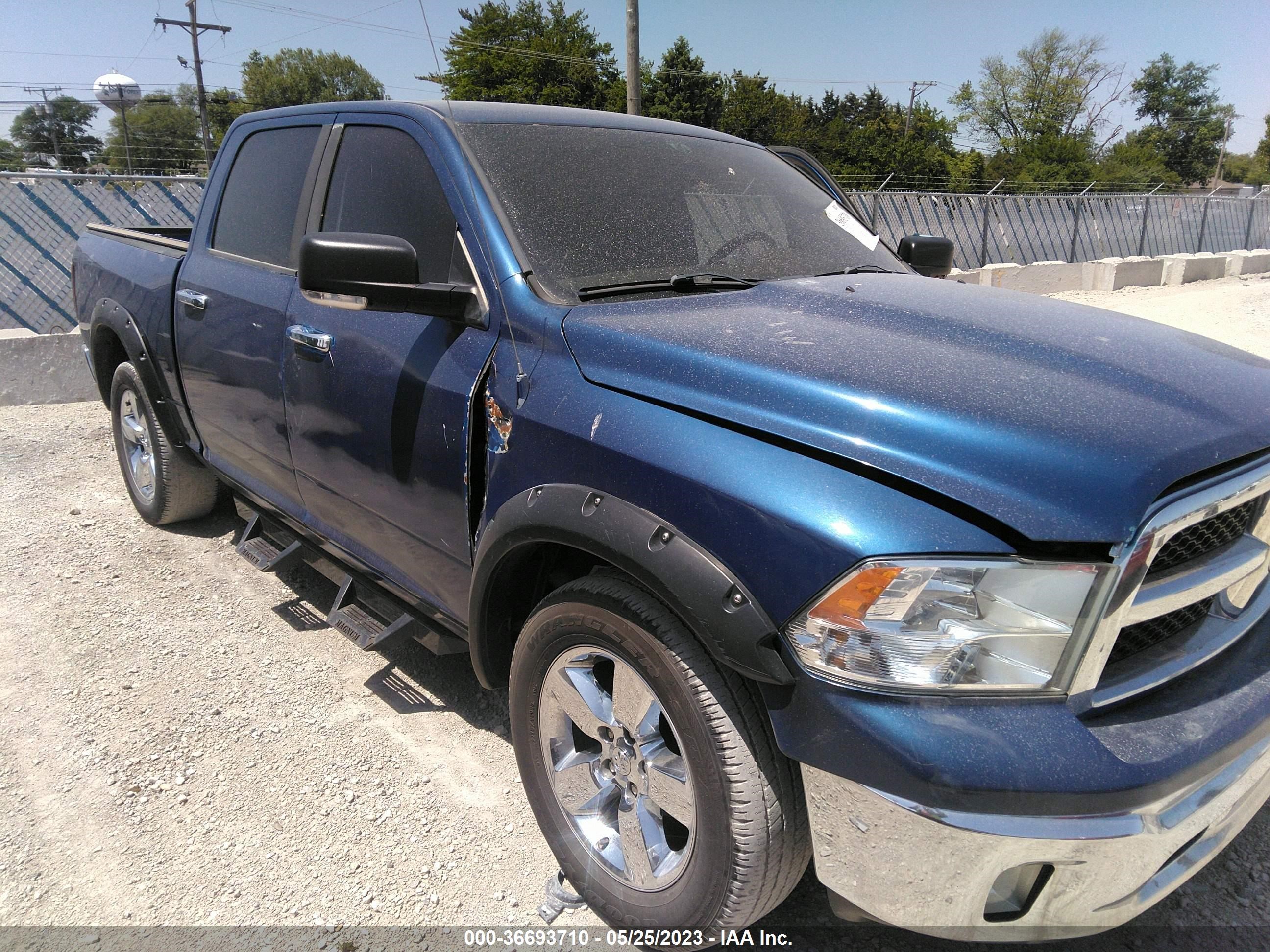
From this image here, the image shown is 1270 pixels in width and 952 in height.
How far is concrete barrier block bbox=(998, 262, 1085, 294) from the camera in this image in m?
16.8

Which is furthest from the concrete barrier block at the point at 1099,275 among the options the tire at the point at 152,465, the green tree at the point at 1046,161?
the green tree at the point at 1046,161

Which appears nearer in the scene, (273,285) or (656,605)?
(656,605)

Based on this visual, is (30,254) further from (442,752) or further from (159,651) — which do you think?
(442,752)

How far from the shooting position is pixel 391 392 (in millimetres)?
2523

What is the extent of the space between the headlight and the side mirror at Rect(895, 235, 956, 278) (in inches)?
93.3

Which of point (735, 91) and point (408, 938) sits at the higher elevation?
point (735, 91)

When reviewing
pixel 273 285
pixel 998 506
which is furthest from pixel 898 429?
pixel 273 285

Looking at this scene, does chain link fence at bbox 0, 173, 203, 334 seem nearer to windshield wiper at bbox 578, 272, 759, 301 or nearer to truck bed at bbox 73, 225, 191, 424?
truck bed at bbox 73, 225, 191, 424

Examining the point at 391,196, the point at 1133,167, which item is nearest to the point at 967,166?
the point at 1133,167

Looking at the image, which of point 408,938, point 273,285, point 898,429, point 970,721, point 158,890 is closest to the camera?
point 970,721

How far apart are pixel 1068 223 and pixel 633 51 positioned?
1431 cm

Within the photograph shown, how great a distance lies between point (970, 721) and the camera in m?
1.45

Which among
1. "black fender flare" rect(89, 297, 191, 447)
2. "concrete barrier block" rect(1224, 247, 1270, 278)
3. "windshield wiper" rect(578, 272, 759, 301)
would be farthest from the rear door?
"concrete barrier block" rect(1224, 247, 1270, 278)

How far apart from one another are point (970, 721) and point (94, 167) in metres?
95.2
